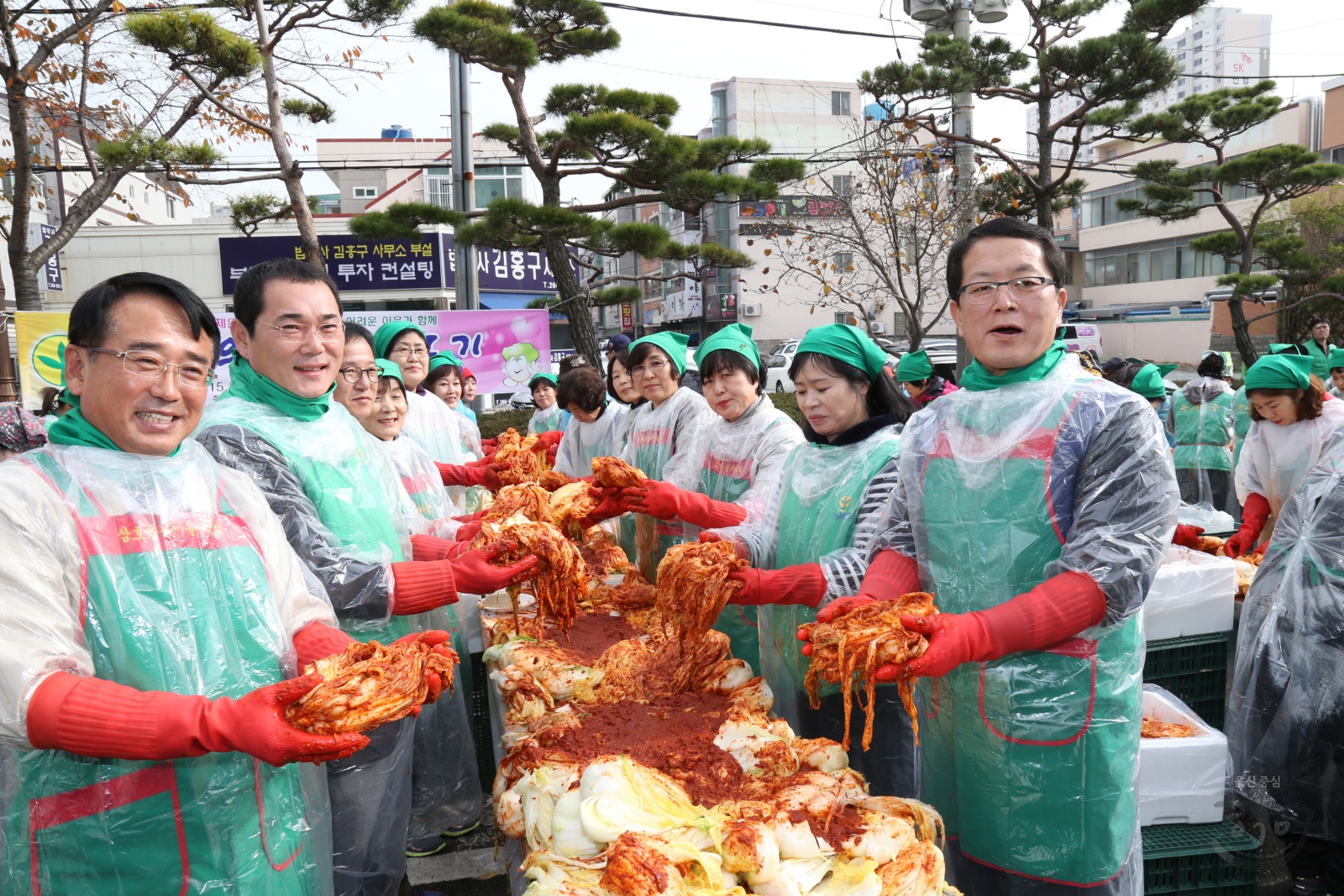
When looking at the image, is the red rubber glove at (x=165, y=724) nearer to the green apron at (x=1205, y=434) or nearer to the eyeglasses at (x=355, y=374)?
the eyeglasses at (x=355, y=374)

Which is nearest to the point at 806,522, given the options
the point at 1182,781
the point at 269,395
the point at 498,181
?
the point at 1182,781

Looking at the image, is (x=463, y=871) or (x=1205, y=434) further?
(x=1205, y=434)

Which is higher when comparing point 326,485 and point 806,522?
point 326,485

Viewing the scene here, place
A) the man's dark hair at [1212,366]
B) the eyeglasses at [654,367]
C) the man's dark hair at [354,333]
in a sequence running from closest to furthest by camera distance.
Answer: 1. the man's dark hair at [354,333]
2. the eyeglasses at [654,367]
3. the man's dark hair at [1212,366]


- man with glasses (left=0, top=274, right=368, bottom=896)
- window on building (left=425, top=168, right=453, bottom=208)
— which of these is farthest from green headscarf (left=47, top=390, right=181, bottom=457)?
window on building (left=425, top=168, right=453, bottom=208)

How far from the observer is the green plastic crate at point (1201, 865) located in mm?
2684

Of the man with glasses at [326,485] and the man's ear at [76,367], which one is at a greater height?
the man's ear at [76,367]

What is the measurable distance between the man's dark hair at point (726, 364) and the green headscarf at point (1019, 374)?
66.3 inches

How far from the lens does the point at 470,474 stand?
5.52 m

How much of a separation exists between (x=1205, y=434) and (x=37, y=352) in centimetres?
1173


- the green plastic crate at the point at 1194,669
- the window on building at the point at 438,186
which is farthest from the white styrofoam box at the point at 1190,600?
the window on building at the point at 438,186

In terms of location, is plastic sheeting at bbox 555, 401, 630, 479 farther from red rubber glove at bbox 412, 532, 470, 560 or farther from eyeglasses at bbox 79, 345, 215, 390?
eyeglasses at bbox 79, 345, 215, 390

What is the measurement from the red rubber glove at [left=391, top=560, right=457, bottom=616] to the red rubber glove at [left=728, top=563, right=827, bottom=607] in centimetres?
89

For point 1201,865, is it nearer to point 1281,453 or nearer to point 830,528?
point 830,528
